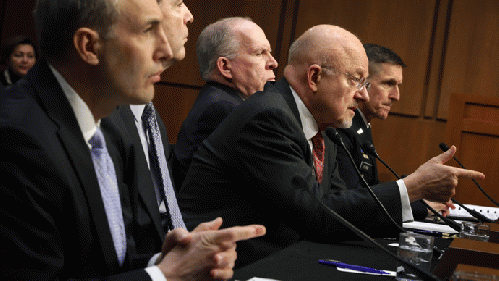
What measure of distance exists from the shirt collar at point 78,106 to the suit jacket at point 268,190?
2.93 feet

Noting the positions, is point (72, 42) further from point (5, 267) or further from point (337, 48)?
point (337, 48)

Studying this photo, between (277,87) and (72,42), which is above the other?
(72,42)

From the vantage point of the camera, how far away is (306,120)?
2400 millimetres

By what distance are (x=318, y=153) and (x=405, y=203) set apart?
0.54m

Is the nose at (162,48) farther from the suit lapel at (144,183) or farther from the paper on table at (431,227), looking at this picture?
the paper on table at (431,227)

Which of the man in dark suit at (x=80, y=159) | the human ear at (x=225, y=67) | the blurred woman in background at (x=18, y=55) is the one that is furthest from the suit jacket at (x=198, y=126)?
the blurred woman in background at (x=18, y=55)

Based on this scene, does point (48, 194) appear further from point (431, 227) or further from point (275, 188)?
point (431, 227)

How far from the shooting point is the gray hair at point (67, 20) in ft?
3.87

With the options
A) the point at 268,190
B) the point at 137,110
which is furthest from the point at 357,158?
the point at 137,110

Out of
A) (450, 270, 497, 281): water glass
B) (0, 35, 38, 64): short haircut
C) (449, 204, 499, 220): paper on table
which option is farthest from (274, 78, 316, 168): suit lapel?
(0, 35, 38, 64): short haircut

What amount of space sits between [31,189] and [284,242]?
121 centimetres

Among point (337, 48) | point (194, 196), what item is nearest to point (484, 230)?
point (337, 48)

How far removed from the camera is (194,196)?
84.1 inches

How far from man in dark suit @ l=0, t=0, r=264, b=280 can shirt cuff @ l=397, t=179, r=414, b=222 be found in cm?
103
